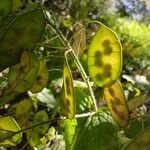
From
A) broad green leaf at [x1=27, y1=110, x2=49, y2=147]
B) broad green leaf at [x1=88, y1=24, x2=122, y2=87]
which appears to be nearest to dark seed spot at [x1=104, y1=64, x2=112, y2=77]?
broad green leaf at [x1=88, y1=24, x2=122, y2=87]

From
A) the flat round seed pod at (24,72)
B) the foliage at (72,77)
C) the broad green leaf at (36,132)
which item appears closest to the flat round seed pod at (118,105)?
the foliage at (72,77)

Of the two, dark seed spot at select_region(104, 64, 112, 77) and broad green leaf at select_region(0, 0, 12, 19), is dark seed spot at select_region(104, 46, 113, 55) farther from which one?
broad green leaf at select_region(0, 0, 12, 19)

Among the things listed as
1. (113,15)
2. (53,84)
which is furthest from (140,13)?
(53,84)

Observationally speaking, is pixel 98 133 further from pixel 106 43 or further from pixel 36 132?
pixel 36 132

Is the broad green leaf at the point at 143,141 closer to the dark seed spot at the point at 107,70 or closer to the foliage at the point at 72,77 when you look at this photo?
the foliage at the point at 72,77

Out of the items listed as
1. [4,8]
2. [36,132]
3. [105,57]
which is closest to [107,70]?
[105,57]

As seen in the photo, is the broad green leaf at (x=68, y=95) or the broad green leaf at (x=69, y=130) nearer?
the broad green leaf at (x=68, y=95)
